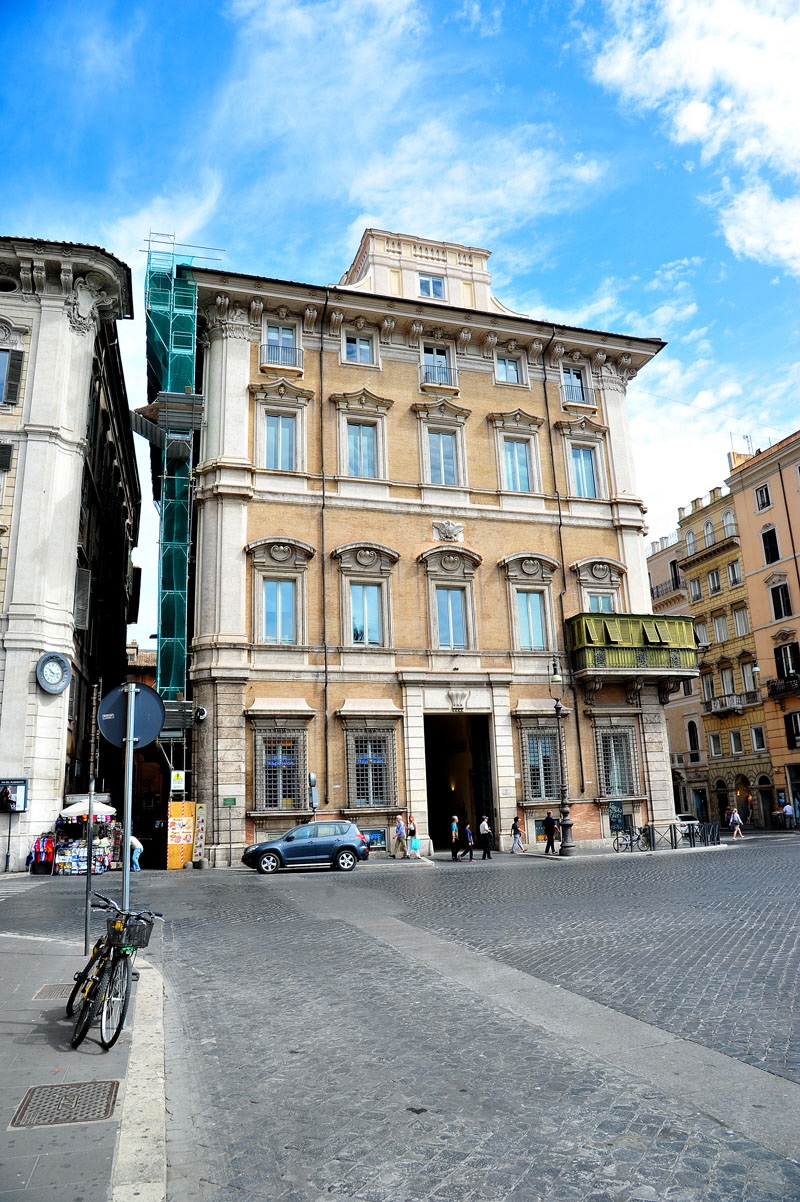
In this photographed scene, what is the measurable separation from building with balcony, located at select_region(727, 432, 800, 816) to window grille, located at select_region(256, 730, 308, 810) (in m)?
26.8

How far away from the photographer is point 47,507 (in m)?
25.5

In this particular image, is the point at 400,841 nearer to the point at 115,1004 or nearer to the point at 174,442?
the point at 174,442

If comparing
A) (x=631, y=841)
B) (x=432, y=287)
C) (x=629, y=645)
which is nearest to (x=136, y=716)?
(x=631, y=841)

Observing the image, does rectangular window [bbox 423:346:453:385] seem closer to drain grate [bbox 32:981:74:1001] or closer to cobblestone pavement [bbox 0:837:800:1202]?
cobblestone pavement [bbox 0:837:800:1202]

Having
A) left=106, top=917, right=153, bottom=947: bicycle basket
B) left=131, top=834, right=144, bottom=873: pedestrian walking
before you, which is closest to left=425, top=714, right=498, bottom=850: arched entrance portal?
left=131, top=834, right=144, bottom=873: pedestrian walking

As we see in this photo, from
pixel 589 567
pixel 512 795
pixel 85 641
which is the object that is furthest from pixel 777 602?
pixel 85 641

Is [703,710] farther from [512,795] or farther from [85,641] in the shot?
[85,641]

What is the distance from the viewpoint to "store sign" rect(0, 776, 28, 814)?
2297 cm

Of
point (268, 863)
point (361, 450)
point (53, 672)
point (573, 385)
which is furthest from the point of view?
point (573, 385)

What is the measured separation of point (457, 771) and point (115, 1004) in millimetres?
28752

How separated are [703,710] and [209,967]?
44.6 m

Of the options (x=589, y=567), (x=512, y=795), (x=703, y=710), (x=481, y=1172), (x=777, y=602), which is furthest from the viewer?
(x=703, y=710)

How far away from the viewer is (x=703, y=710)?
49.5 m

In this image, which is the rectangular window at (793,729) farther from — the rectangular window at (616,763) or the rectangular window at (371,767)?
the rectangular window at (371,767)
